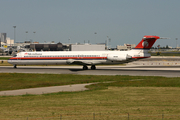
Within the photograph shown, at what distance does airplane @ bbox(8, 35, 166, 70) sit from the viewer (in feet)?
156

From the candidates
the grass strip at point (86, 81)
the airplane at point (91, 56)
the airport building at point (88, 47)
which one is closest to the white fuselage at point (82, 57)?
the airplane at point (91, 56)

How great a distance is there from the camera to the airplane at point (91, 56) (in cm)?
4744

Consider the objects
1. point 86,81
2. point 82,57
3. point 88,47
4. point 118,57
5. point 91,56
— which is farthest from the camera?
point 88,47

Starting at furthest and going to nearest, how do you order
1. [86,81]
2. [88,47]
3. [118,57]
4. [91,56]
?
[88,47]
[91,56]
[118,57]
[86,81]

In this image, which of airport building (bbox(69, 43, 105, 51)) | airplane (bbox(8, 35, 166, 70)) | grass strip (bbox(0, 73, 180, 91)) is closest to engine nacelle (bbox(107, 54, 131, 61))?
airplane (bbox(8, 35, 166, 70))

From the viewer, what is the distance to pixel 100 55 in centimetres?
4906

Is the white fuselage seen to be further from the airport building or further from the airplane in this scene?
the airport building

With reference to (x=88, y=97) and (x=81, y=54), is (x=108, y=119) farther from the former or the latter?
(x=81, y=54)

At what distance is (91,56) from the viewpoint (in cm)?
4953

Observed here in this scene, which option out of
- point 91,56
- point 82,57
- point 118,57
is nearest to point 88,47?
point 82,57

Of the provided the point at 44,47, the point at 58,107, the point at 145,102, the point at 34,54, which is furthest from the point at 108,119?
the point at 44,47

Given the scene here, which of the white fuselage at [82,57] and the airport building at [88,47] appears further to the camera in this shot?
the airport building at [88,47]

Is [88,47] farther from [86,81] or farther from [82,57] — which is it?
[86,81]

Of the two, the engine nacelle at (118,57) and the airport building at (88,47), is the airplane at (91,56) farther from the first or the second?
the airport building at (88,47)
